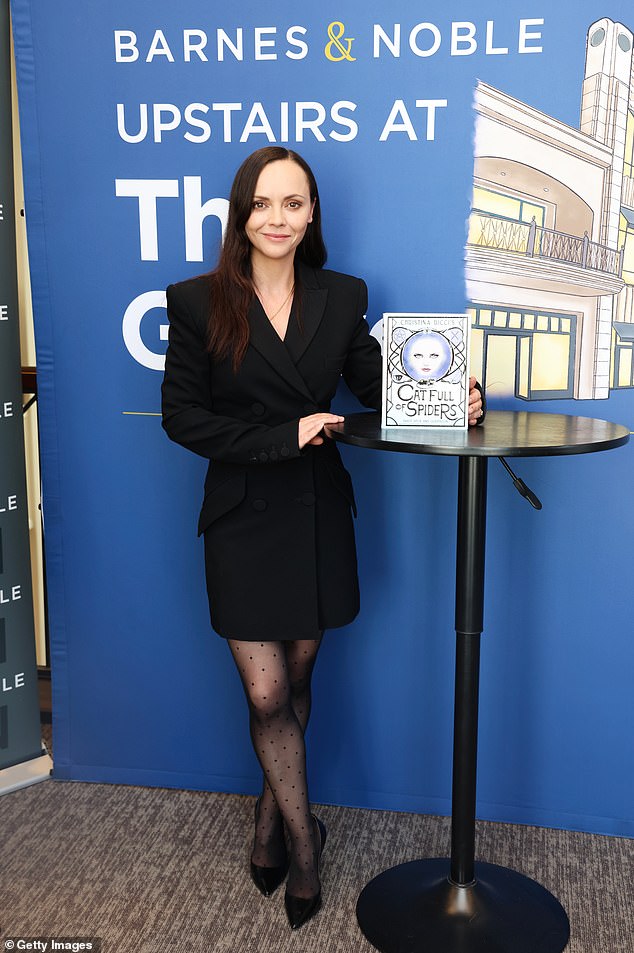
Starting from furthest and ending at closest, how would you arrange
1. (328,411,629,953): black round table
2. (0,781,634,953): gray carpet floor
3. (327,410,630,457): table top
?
(0,781,634,953): gray carpet floor, (328,411,629,953): black round table, (327,410,630,457): table top

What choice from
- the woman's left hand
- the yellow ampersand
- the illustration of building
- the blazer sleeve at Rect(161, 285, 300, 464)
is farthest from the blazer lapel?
the yellow ampersand

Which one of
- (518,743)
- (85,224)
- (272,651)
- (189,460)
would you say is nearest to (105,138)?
(85,224)

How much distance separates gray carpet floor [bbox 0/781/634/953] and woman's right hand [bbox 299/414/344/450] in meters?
1.16

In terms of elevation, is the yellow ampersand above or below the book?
above

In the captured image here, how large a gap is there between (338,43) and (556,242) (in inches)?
29.8

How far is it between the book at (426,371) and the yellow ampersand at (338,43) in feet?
2.84

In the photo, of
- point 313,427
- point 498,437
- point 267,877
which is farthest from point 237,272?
point 267,877

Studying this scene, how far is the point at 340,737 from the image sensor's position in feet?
9.32

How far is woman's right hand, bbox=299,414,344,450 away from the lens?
2041 mm

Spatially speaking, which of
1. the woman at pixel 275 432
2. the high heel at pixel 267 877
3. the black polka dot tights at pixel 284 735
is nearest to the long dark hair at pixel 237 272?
the woman at pixel 275 432

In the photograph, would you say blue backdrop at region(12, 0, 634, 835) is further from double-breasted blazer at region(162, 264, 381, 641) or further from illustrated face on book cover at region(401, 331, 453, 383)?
illustrated face on book cover at region(401, 331, 453, 383)

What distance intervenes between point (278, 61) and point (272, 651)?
151 cm

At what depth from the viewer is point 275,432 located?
2.08 m

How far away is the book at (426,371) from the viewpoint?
201cm
